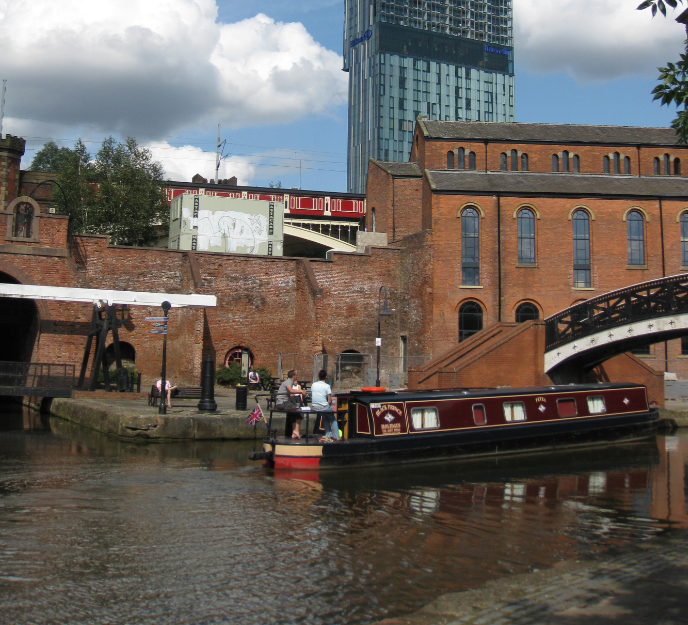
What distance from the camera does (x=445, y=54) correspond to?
13538cm

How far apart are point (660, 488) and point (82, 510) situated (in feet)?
36.3

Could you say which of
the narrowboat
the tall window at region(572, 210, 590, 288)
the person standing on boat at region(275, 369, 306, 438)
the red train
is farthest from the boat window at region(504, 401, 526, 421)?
the red train

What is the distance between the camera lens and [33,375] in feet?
78.9

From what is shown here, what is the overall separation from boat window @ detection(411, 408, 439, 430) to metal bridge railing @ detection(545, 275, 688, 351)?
1000cm

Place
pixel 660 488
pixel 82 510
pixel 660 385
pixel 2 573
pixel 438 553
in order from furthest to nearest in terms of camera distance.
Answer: pixel 660 385 → pixel 660 488 → pixel 82 510 → pixel 438 553 → pixel 2 573

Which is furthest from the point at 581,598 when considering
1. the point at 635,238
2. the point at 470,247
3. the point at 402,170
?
the point at 402,170

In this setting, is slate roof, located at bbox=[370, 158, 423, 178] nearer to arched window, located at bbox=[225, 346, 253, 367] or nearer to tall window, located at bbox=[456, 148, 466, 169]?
tall window, located at bbox=[456, 148, 466, 169]

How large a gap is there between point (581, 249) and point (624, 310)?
1081cm

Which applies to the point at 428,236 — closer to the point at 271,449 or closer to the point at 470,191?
the point at 470,191

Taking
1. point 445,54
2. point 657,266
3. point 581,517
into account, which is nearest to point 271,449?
point 581,517

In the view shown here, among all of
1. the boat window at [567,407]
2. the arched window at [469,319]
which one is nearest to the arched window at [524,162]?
the arched window at [469,319]

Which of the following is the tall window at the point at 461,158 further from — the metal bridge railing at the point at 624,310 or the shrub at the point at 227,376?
the shrub at the point at 227,376

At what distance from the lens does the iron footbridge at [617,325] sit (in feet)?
75.5

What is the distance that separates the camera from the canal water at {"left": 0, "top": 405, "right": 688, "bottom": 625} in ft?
23.7
